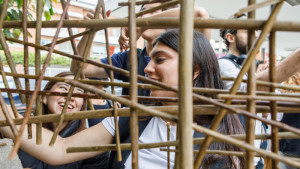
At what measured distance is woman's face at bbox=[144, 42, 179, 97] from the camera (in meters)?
0.88

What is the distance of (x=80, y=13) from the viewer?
1442 cm

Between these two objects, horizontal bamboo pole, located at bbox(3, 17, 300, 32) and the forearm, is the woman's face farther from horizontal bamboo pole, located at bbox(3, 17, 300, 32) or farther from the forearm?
horizontal bamboo pole, located at bbox(3, 17, 300, 32)

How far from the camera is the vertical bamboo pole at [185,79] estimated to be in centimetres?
27

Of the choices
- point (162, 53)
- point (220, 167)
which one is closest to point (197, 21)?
point (162, 53)

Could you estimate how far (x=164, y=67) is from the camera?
881 millimetres

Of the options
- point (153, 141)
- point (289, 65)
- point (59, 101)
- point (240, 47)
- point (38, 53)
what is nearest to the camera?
point (38, 53)

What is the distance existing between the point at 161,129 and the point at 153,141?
0.06 m

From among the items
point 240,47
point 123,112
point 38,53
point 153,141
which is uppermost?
point 240,47

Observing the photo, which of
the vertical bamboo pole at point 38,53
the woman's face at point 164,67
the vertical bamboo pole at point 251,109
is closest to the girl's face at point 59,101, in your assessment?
the woman's face at point 164,67

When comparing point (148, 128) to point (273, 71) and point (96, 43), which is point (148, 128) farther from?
point (96, 43)

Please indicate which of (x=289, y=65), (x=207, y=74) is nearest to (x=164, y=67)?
(x=207, y=74)

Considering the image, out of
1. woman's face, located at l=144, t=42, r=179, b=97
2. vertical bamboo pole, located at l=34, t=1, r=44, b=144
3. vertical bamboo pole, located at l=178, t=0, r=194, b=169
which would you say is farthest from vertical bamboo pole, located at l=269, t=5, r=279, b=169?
woman's face, located at l=144, t=42, r=179, b=97

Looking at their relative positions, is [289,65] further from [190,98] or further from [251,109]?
[190,98]

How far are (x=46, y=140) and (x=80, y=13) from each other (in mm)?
14957
